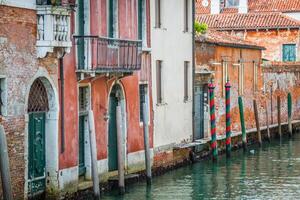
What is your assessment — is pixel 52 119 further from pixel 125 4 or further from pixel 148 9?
pixel 148 9

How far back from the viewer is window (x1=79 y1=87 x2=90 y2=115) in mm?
18734

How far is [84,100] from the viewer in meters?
18.9

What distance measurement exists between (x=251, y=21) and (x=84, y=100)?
25609mm

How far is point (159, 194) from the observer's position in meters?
19.7

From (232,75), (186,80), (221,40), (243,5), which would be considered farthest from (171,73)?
(243,5)

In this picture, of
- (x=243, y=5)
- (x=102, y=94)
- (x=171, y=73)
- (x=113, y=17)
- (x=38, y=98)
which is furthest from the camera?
(x=243, y=5)

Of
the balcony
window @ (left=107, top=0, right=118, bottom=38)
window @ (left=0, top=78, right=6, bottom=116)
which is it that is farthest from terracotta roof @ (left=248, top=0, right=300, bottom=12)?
window @ (left=0, top=78, right=6, bottom=116)

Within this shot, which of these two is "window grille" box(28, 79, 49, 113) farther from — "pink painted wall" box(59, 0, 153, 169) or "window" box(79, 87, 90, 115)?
"window" box(79, 87, 90, 115)

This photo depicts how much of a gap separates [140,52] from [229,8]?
31.0 m

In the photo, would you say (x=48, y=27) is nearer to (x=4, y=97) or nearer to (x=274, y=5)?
(x=4, y=97)

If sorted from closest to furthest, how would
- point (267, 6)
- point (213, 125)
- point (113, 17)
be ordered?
point (113, 17)
point (213, 125)
point (267, 6)

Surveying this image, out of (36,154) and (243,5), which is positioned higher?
(243,5)

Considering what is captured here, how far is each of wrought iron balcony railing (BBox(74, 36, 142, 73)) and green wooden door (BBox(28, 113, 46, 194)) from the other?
1.48 metres

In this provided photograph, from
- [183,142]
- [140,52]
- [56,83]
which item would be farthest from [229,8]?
[56,83]
